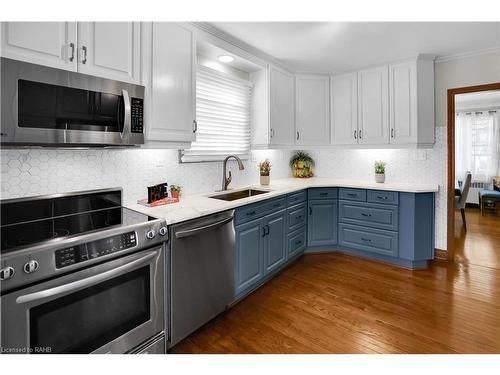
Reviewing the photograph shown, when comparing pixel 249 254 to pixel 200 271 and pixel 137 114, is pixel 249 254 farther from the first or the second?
pixel 137 114

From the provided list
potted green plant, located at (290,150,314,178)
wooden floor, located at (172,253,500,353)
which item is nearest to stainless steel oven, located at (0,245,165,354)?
wooden floor, located at (172,253,500,353)

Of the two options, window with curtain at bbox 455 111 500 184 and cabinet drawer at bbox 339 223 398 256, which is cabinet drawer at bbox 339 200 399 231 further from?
window with curtain at bbox 455 111 500 184

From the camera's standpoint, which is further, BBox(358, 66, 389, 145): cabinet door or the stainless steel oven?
BBox(358, 66, 389, 145): cabinet door

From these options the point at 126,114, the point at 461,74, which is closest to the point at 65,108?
the point at 126,114

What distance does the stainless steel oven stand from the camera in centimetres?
125

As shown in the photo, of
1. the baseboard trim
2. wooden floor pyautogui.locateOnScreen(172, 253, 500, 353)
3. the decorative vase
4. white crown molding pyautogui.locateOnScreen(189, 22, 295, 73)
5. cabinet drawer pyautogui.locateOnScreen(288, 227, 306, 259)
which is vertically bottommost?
wooden floor pyautogui.locateOnScreen(172, 253, 500, 353)

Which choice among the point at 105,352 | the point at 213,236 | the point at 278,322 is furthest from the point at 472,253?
the point at 105,352

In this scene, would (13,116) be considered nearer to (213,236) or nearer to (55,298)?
(55,298)

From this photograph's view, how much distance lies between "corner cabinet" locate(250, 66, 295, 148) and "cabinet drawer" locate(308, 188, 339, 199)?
28.7 inches

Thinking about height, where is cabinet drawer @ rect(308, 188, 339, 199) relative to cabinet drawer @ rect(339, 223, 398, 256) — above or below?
above

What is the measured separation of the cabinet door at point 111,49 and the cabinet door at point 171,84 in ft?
0.41

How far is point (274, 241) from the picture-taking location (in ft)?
9.78

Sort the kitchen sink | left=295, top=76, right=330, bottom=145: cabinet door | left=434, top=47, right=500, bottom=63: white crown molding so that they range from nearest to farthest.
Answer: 1. the kitchen sink
2. left=434, top=47, right=500, bottom=63: white crown molding
3. left=295, top=76, right=330, bottom=145: cabinet door

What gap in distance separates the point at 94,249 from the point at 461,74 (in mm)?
4169
